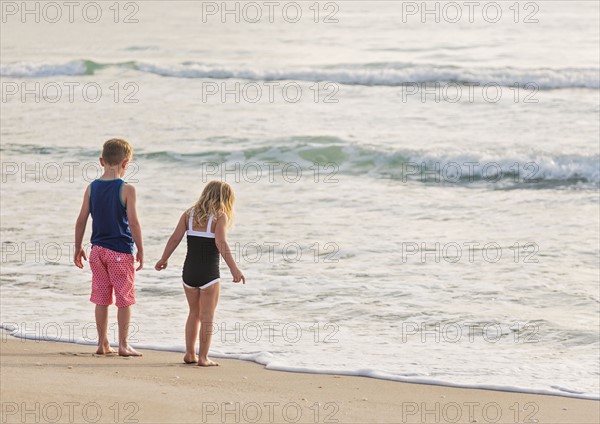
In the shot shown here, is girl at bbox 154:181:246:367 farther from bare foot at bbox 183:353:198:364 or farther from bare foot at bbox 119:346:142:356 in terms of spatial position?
bare foot at bbox 119:346:142:356

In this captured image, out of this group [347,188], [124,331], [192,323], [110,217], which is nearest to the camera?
[110,217]

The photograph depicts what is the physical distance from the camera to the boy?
5.79 m

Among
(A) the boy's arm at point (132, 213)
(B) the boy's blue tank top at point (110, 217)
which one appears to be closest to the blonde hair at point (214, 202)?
(A) the boy's arm at point (132, 213)

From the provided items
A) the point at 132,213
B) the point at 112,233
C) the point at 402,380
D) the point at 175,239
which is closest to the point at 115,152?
the point at 132,213

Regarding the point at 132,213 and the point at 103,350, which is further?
the point at 103,350

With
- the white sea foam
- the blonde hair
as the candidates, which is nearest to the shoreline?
the blonde hair

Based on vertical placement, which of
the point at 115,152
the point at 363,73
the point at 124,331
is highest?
the point at 363,73

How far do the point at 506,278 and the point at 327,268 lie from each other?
5.07ft

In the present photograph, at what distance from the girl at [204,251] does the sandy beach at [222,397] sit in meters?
0.29

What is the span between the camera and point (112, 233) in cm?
589

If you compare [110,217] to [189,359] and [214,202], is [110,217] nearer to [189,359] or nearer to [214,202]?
[214,202]

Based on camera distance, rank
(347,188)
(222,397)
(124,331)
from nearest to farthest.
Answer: (222,397) → (124,331) → (347,188)

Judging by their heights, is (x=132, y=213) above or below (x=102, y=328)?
above

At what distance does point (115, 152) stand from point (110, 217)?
0.38m
